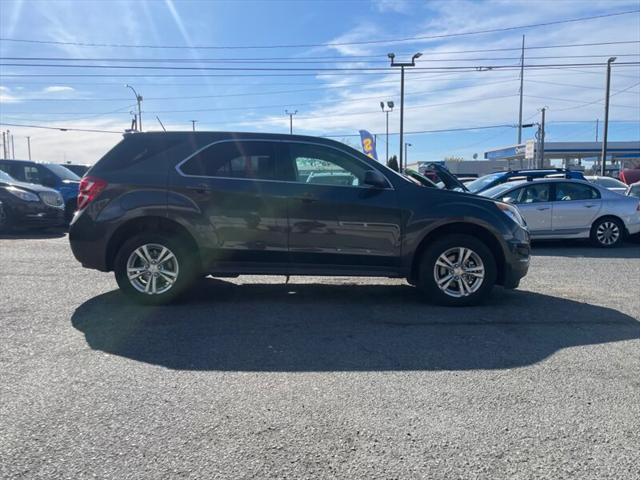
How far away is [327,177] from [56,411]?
12.0ft

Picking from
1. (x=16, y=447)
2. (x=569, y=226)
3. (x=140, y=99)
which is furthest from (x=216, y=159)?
(x=140, y=99)

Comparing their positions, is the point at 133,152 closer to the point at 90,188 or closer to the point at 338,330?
the point at 90,188

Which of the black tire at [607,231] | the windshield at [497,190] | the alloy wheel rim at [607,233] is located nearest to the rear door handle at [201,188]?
the windshield at [497,190]

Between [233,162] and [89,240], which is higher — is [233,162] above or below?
above

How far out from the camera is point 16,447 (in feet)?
9.63

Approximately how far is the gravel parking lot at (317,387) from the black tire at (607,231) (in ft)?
16.6

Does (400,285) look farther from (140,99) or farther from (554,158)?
(554,158)

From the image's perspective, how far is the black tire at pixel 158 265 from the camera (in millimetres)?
5832

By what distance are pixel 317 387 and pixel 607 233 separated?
9545mm

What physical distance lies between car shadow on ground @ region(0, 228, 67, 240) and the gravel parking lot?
628 centimetres

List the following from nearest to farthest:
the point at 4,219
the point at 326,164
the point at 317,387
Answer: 1. the point at 317,387
2. the point at 326,164
3. the point at 4,219

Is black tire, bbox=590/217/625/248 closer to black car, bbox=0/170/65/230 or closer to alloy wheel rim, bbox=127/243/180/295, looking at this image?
alloy wheel rim, bbox=127/243/180/295

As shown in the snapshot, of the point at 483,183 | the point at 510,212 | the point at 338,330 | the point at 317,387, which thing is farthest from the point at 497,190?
the point at 317,387

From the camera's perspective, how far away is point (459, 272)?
19.5 feet
